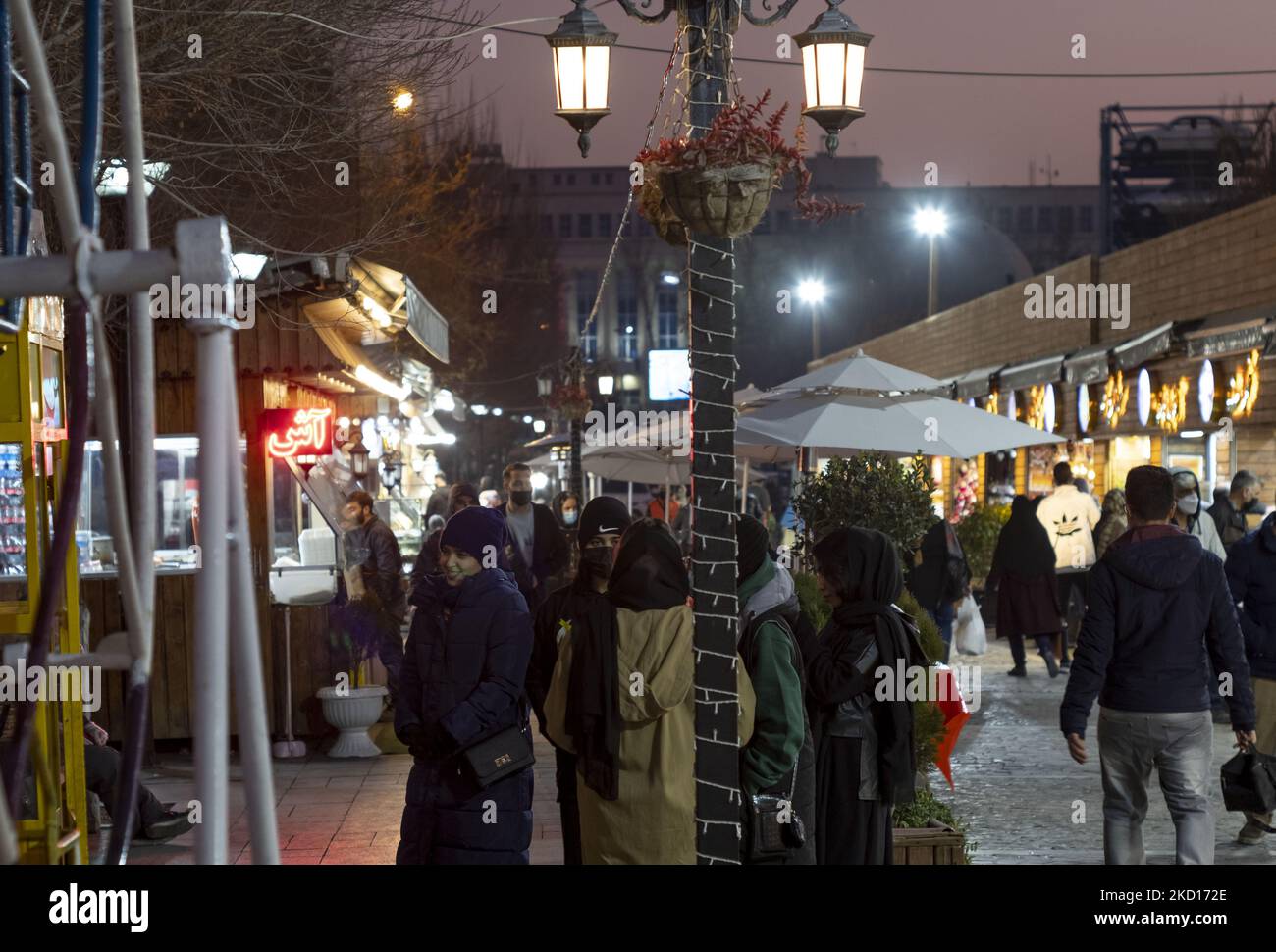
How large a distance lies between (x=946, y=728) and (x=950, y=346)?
22.6m

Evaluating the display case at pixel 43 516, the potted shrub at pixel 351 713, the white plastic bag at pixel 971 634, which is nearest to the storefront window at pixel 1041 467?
the white plastic bag at pixel 971 634

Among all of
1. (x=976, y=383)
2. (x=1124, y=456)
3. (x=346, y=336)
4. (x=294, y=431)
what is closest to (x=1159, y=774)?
(x=294, y=431)

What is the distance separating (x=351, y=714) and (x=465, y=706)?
5.37 m

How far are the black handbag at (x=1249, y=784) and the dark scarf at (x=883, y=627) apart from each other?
236cm

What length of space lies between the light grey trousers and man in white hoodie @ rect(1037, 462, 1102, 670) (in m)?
9.28

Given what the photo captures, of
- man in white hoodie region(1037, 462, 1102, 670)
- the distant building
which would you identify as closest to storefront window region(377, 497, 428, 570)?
man in white hoodie region(1037, 462, 1102, 670)

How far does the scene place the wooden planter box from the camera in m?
6.42

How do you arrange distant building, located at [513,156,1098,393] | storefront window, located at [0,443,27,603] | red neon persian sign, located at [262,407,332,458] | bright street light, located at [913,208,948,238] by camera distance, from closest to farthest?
1. storefront window, located at [0,443,27,603]
2. red neon persian sign, located at [262,407,332,458]
3. bright street light, located at [913,208,948,238]
4. distant building, located at [513,156,1098,393]

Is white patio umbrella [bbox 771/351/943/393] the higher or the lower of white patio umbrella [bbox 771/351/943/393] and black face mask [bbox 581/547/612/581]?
the higher

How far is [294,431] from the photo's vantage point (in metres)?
11.6

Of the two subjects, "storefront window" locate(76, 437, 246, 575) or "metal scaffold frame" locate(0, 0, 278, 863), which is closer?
"metal scaffold frame" locate(0, 0, 278, 863)

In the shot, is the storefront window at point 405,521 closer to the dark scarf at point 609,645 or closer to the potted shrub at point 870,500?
the potted shrub at point 870,500

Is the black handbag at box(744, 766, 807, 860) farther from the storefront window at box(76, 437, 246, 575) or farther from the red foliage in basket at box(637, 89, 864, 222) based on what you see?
the storefront window at box(76, 437, 246, 575)
